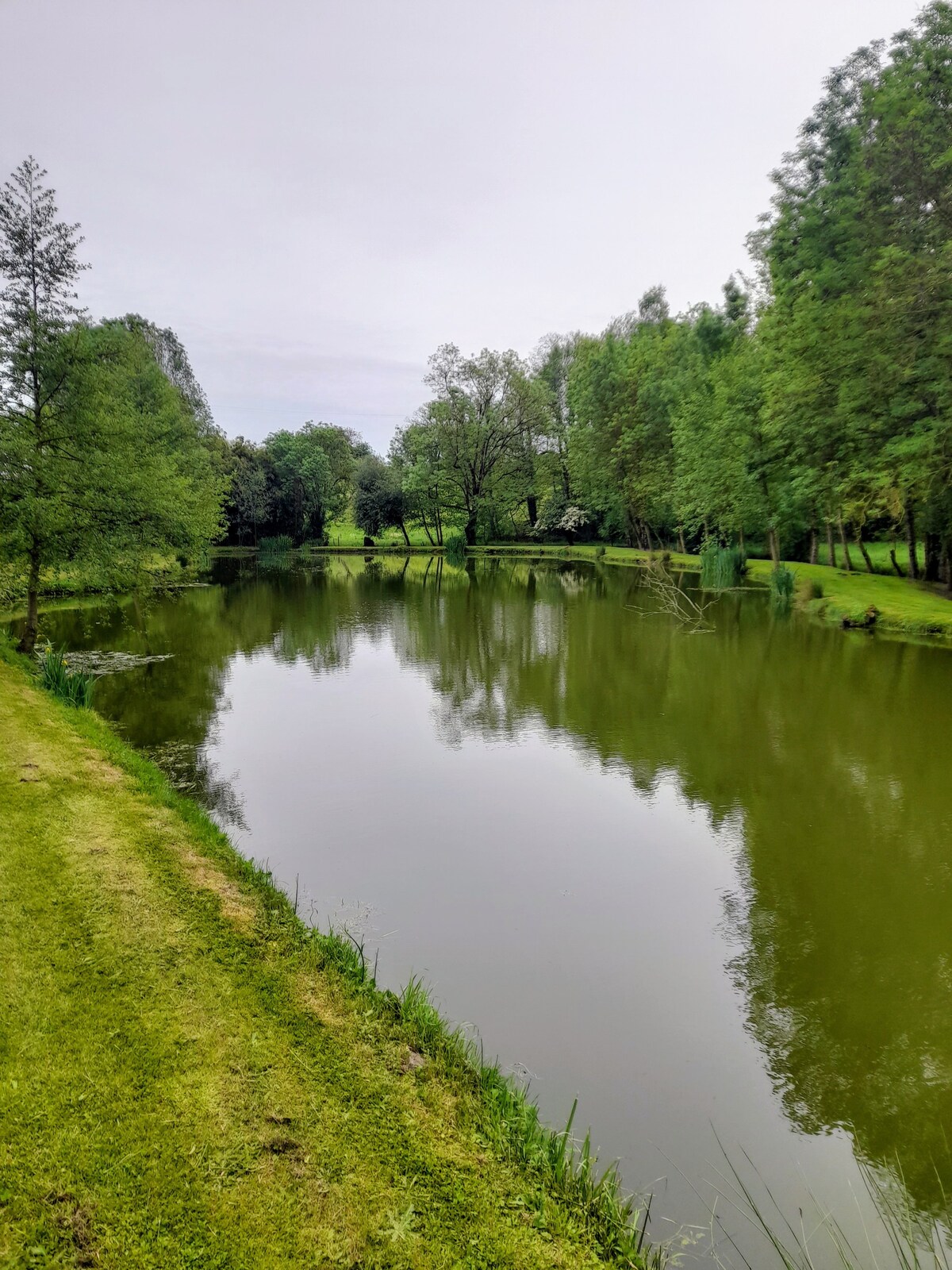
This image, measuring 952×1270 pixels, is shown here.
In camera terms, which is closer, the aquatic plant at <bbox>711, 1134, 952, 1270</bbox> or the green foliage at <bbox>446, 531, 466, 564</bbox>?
the aquatic plant at <bbox>711, 1134, 952, 1270</bbox>

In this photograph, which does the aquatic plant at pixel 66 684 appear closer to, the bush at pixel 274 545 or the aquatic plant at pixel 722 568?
the aquatic plant at pixel 722 568

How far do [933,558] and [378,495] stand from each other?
39.9 m

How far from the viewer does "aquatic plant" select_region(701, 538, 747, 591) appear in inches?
1032

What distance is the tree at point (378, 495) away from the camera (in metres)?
53.7

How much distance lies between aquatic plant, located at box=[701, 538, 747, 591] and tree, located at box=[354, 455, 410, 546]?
1176 inches

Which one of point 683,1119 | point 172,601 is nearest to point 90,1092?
point 683,1119

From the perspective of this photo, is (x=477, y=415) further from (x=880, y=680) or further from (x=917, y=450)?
(x=880, y=680)

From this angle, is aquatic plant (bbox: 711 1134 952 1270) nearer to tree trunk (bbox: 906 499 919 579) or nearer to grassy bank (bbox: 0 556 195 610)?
grassy bank (bbox: 0 556 195 610)

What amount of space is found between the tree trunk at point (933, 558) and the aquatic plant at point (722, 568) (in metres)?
6.28

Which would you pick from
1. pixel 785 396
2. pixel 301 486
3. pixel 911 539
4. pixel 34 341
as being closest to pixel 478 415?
pixel 301 486

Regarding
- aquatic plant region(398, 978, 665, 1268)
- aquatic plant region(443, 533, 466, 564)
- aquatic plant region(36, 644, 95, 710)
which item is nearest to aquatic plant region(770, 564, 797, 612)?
aquatic plant region(36, 644, 95, 710)

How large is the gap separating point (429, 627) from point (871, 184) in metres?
16.2

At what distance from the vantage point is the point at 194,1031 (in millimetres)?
3588

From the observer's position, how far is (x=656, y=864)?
6656 millimetres
